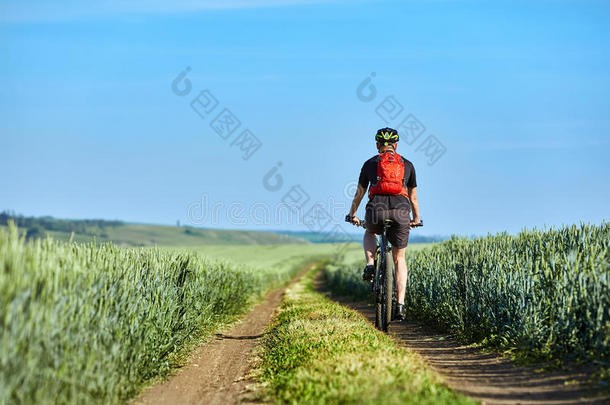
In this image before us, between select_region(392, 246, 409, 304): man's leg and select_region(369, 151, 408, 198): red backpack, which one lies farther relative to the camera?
select_region(392, 246, 409, 304): man's leg

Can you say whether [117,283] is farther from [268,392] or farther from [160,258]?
[160,258]

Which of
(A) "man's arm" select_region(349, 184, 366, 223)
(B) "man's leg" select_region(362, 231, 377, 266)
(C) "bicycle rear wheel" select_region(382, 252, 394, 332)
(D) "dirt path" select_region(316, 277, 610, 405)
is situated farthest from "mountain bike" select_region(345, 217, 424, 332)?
(D) "dirt path" select_region(316, 277, 610, 405)

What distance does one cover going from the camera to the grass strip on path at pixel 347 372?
4.88 metres

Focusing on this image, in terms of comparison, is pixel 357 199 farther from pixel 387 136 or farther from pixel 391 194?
pixel 387 136

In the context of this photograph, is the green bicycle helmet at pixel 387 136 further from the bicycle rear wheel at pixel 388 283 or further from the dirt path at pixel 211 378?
the dirt path at pixel 211 378

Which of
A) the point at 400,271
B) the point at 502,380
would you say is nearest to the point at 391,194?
the point at 400,271

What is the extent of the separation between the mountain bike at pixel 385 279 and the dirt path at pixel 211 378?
85.0 inches

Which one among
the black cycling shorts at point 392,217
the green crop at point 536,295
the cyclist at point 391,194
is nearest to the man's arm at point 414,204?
the cyclist at point 391,194

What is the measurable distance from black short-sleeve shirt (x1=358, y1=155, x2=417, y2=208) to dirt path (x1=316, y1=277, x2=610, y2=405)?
2165mm

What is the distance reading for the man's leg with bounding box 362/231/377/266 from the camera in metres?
8.71

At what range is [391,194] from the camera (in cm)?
818

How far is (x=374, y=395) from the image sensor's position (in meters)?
4.73

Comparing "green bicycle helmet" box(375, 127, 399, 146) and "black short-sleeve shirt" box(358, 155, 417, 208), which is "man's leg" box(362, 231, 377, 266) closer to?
"black short-sleeve shirt" box(358, 155, 417, 208)

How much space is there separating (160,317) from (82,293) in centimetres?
207
